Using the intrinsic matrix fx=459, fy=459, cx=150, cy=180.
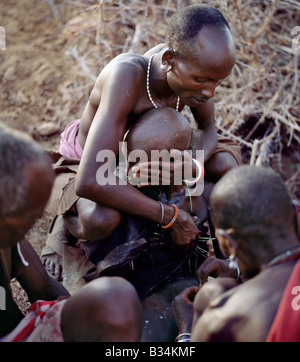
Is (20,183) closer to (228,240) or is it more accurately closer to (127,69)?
(228,240)

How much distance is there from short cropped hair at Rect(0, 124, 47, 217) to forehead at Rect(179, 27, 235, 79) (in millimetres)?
1222

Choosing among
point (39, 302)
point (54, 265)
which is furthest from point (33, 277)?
point (54, 265)

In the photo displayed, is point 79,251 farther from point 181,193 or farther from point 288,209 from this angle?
point 288,209

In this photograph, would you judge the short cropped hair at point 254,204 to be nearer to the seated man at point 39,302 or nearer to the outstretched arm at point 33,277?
the seated man at point 39,302

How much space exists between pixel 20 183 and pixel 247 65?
10.6 feet

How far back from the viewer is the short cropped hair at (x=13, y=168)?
57.7 inches

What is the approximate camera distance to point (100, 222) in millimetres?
2479

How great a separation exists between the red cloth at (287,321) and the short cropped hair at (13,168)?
905 mm

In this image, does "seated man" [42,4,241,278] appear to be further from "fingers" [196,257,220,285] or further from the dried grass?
the dried grass

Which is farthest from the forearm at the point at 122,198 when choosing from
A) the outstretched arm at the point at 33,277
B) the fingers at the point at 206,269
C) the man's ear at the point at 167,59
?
the man's ear at the point at 167,59

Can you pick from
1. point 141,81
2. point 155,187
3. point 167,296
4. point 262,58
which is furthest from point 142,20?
point 167,296

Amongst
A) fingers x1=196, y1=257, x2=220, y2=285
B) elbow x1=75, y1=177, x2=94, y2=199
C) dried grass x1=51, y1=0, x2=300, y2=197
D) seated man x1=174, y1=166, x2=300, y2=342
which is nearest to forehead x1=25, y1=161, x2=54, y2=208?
seated man x1=174, y1=166, x2=300, y2=342

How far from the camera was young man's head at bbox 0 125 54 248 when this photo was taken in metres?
1.47
